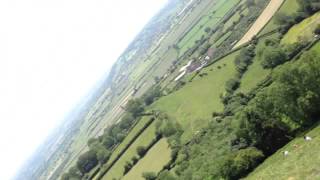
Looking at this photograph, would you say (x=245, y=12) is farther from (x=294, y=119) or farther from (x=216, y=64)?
(x=294, y=119)

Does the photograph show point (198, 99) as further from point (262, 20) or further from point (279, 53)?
point (262, 20)

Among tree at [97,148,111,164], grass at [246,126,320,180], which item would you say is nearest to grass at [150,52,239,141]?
tree at [97,148,111,164]

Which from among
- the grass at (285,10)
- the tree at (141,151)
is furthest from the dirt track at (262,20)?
the tree at (141,151)

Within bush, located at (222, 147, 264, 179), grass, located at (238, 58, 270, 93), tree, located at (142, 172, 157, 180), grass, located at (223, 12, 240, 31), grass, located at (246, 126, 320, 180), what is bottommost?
grass, located at (223, 12, 240, 31)

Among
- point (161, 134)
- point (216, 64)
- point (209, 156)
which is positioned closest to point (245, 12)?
point (216, 64)

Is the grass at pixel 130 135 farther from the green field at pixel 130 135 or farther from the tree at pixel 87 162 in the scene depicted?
the tree at pixel 87 162

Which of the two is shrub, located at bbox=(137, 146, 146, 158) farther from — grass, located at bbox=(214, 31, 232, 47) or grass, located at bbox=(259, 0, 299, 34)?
grass, located at bbox=(214, 31, 232, 47)
